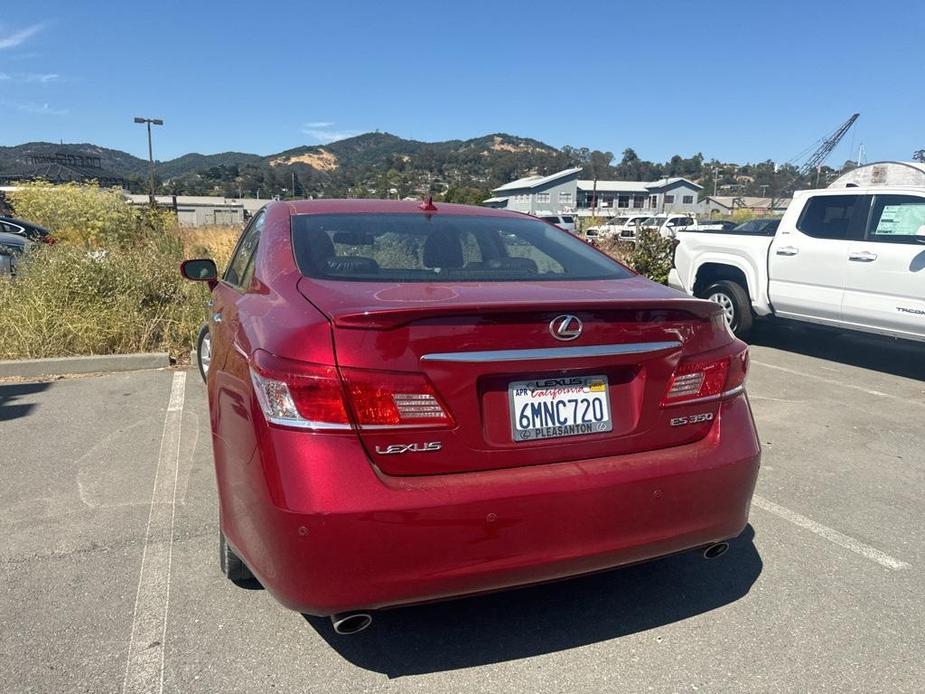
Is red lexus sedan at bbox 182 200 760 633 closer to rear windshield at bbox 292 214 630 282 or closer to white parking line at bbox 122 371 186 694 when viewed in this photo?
rear windshield at bbox 292 214 630 282

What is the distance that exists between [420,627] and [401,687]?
1.13 ft

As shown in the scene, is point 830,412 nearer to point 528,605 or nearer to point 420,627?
point 528,605

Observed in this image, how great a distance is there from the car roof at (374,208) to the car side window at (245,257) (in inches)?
9.9

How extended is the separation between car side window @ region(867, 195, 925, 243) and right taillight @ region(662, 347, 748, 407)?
528 centimetres

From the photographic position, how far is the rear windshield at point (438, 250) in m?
2.78

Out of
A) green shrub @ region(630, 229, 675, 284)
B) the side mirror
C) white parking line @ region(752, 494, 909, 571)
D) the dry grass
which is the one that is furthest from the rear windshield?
green shrub @ region(630, 229, 675, 284)

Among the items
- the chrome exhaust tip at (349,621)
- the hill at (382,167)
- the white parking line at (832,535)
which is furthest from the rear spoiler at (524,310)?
the hill at (382,167)

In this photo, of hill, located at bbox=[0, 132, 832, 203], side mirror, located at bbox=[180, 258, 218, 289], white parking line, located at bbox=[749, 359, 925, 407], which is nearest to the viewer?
side mirror, located at bbox=[180, 258, 218, 289]

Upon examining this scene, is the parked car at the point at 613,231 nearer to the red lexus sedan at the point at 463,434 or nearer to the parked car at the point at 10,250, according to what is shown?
the parked car at the point at 10,250

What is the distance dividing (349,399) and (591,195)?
89018 mm

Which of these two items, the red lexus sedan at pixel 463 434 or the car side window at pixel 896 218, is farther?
the car side window at pixel 896 218

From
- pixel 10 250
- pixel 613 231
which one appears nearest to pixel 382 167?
pixel 613 231

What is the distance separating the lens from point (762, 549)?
3.34m

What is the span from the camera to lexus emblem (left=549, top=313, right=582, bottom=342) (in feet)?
7.38
